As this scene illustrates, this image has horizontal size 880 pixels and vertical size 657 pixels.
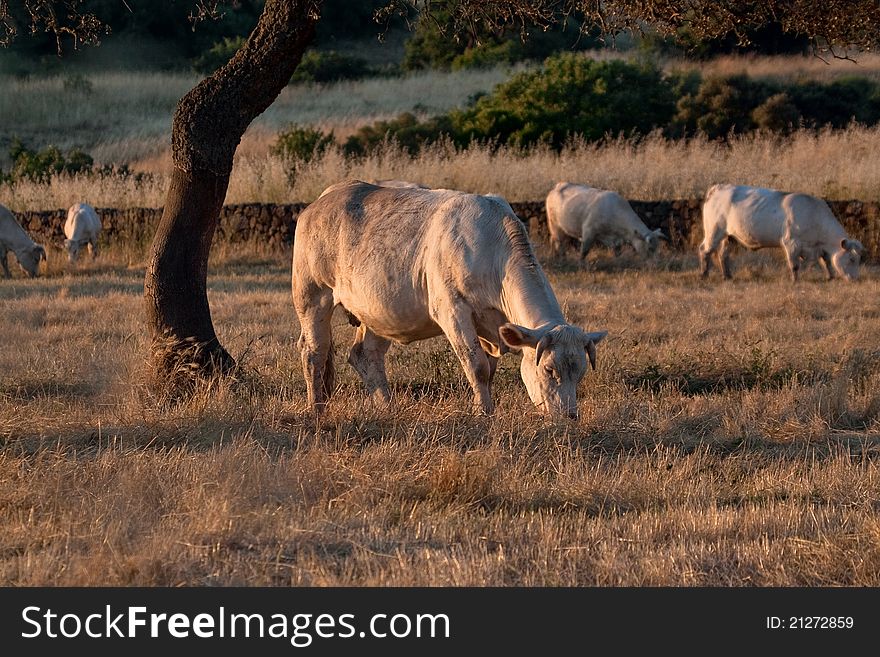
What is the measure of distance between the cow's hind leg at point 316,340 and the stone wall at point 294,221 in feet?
41.6

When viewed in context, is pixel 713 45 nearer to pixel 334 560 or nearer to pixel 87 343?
pixel 87 343

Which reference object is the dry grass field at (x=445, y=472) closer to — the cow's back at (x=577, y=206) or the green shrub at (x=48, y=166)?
the cow's back at (x=577, y=206)

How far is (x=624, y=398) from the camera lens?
9.82m

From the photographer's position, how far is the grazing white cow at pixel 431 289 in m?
8.16

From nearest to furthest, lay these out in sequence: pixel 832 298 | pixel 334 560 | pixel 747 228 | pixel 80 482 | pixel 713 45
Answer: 1. pixel 334 560
2. pixel 80 482
3. pixel 832 298
4. pixel 747 228
5. pixel 713 45

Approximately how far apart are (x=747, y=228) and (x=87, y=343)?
1190cm

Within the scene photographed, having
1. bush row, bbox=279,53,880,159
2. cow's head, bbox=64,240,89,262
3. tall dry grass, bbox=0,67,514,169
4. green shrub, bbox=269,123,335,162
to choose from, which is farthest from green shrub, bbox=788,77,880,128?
cow's head, bbox=64,240,89,262

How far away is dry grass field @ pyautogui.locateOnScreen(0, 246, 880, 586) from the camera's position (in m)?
5.70

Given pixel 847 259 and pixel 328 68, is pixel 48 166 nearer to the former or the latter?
pixel 328 68

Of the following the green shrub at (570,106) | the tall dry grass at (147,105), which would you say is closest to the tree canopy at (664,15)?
the green shrub at (570,106)

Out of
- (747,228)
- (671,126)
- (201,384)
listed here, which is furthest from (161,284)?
(671,126)

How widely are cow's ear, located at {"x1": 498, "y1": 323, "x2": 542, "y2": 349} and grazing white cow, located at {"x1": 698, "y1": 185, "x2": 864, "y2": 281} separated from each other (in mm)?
12899

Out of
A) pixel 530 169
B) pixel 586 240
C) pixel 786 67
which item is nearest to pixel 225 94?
pixel 586 240

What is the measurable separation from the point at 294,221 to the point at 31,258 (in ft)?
15.8
